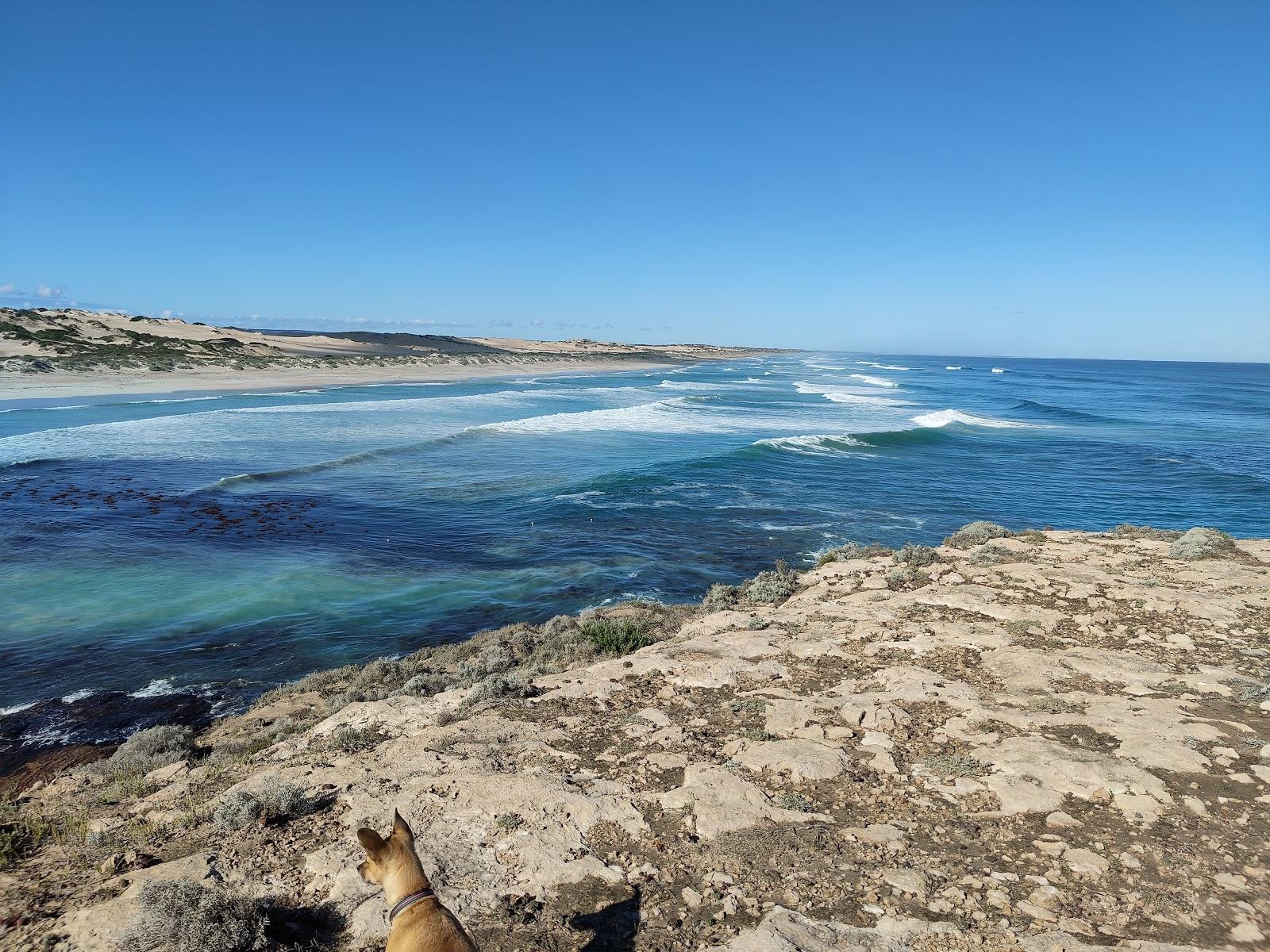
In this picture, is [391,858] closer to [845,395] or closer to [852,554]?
[852,554]

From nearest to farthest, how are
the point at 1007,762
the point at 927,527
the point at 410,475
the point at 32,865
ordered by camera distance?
the point at 32,865 < the point at 1007,762 < the point at 927,527 < the point at 410,475

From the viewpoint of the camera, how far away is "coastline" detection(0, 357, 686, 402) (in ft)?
156

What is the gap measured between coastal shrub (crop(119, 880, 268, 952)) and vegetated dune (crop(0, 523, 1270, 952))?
3 centimetres

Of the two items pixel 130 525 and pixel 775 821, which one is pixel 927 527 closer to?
pixel 775 821

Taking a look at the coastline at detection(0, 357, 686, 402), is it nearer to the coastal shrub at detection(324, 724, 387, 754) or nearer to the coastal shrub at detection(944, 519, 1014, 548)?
the coastal shrub at detection(324, 724, 387, 754)

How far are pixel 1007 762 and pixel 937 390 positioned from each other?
86781 millimetres

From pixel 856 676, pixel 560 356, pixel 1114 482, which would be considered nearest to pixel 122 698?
pixel 856 676

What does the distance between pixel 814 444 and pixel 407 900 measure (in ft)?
115

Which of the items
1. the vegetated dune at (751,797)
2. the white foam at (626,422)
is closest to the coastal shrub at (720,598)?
the vegetated dune at (751,797)

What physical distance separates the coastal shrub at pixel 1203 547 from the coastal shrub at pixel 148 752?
1644 centimetres

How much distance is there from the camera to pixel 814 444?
36438 millimetres

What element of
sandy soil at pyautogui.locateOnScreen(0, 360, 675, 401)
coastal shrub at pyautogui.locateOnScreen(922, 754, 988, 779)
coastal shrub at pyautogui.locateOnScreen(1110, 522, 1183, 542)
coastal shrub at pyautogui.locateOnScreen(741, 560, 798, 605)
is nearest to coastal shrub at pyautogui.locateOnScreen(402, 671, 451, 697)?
coastal shrub at pyautogui.locateOnScreen(741, 560, 798, 605)

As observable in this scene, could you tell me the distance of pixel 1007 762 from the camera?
629cm

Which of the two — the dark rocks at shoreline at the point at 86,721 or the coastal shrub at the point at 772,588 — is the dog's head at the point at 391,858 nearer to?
the dark rocks at shoreline at the point at 86,721
